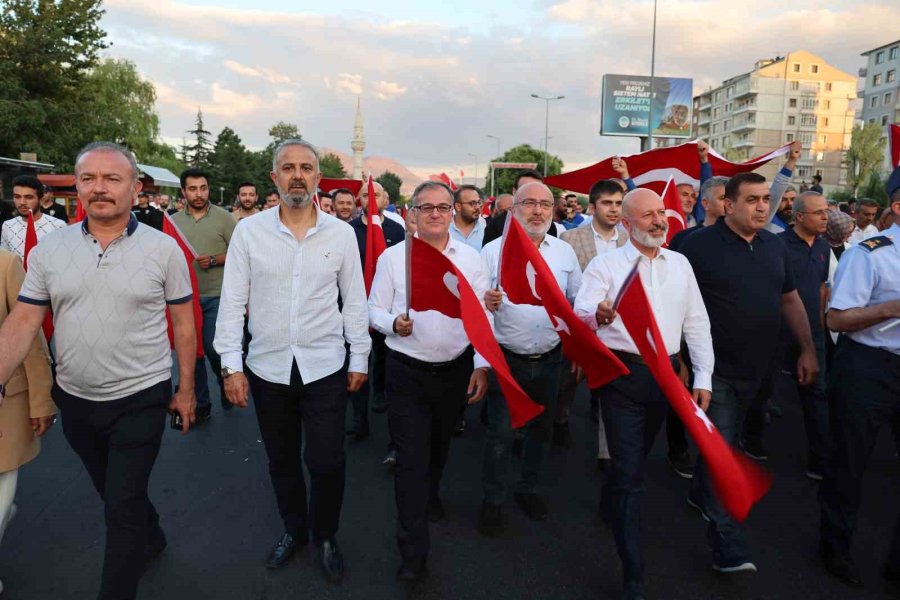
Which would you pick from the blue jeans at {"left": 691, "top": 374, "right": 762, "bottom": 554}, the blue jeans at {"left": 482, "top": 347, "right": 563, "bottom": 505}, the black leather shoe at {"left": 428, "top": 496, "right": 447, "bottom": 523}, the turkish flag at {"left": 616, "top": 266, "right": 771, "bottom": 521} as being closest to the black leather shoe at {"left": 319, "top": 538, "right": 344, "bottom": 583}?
the black leather shoe at {"left": 428, "top": 496, "right": 447, "bottom": 523}

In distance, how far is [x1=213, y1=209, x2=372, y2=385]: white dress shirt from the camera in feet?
10.6

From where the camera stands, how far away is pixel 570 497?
441cm

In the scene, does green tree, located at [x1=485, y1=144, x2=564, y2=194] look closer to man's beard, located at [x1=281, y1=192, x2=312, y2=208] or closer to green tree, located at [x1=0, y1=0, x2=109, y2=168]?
green tree, located at [x1=0, y1=0, x2=109, y2=168]

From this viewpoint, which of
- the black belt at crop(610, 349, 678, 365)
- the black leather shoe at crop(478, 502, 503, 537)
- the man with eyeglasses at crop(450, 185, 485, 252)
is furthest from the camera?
the man with eyeglasses at crop(450, 185, 485, 252)

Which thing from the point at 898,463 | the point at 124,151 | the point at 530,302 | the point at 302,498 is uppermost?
the point at 124,151

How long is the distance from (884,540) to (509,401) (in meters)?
2.59

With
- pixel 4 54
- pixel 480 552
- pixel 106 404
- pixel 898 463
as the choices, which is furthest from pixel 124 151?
pixel 4 54

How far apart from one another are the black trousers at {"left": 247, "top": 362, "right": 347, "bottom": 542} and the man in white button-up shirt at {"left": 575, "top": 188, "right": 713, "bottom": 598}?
1.44 m

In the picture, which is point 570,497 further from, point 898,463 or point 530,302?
point 898,463

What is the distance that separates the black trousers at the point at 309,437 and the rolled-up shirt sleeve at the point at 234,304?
0.22 m

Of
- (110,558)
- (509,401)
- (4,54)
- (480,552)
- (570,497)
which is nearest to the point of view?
(110,558)

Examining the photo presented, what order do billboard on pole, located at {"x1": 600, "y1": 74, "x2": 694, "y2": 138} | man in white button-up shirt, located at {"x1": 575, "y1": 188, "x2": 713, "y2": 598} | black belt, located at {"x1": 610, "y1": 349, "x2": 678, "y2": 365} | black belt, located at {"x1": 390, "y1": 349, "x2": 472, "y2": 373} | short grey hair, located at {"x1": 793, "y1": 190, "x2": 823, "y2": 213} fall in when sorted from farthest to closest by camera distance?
billboard on pole, located at {"x1": 600, "y1": 74, "x2": 694, "y2": 138}, short grey hair, located at {"x1": 793, "y1": 190, "x2": 823, "y2": 213}, black belt, located at {"x1": 390, "y1": 349, "x2": 472, "y2": 373}, black belt, located at {"x1": 610, "y1": 349, "x2": 678, "y2": 365}, man in white button-up shirt, located at {"x1": 575, "y1": 188, "x2": 713, "y2": 598}

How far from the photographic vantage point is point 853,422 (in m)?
3.36

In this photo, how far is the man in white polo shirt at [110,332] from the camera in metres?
2.82
